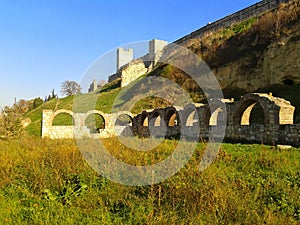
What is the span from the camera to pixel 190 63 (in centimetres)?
2998

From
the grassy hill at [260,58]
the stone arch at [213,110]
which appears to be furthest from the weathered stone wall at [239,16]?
the stone arch at [213,110]

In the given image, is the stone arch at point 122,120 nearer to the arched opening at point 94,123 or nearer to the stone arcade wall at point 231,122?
the arched opening at point 94,123

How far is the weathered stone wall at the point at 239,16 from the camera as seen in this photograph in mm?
26203

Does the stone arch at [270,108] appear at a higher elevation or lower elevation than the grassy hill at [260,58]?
lower

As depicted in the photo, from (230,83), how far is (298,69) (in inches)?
213

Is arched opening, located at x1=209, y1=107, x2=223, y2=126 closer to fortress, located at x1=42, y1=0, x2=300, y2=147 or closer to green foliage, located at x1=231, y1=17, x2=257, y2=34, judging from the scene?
fortress, located at x1=42, y1=0, x2=300, y2=147

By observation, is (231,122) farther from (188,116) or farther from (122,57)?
(122,57)

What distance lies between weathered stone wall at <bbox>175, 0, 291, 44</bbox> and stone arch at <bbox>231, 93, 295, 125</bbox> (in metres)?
16.3

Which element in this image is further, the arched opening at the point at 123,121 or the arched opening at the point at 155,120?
the arched opening at the point at 123,121

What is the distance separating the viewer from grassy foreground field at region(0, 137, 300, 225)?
13.7ft

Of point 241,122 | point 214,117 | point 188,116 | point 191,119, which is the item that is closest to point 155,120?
point 191,119

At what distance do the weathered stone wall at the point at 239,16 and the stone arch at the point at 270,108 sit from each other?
53.5ft

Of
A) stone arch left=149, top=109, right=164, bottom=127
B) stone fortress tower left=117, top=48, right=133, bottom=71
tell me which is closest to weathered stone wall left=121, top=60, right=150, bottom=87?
stone fortress tower left=117, top=48, right=133, bottom=71

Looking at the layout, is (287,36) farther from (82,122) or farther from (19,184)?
(19,184)
